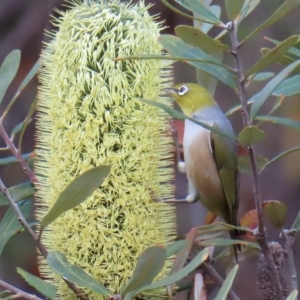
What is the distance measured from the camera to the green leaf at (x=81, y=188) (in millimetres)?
1181

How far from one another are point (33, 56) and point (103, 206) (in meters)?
2.36

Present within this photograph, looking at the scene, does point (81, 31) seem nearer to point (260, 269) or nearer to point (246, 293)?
point (260, 269)

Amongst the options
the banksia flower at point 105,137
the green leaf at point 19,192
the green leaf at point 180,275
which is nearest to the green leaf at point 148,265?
the green leaf at point 180,275

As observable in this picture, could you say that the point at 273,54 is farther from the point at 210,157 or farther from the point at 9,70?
the point at 210,157

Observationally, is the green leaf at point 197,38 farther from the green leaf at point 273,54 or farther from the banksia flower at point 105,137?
the banksia flower at point 105,137

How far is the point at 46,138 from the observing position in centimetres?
146

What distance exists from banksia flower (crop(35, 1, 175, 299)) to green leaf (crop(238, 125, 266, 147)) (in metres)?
0.27

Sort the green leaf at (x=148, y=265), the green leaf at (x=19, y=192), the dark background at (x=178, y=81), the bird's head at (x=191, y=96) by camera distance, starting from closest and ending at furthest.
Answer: the green leaf at (x=148, y=265)
the green leaf at (x=19, y=192)
the bird's head at (x=191, y=96)
the dark background at (x=178, y=81)

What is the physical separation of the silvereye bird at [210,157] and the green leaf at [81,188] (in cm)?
67

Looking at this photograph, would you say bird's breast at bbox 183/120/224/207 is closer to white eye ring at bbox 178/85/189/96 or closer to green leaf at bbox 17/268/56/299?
white eye ring at bbox 178/85/189/96

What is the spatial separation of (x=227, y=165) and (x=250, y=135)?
0.66 metres

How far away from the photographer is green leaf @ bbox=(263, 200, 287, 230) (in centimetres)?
142

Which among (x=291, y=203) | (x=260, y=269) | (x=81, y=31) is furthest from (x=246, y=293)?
(x=81, y=31)

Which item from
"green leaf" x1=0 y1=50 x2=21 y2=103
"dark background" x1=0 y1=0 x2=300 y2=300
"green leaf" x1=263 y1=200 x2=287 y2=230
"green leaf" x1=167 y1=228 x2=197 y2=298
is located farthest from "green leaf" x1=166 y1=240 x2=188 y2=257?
"dark background" x1=0 y1=0 x2=300 y2=300
